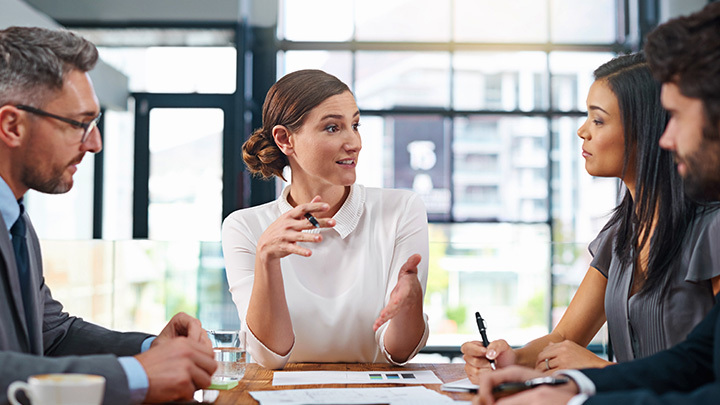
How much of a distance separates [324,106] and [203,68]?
14.9ft

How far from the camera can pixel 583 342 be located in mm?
1961

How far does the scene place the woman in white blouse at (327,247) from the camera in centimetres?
189

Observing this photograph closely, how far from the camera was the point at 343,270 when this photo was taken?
2145mm

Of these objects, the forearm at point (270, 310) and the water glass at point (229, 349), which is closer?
the water glass at point (229, 349)

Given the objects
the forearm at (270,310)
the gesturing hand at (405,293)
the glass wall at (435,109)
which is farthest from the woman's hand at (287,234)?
the glass wall at (435,109)

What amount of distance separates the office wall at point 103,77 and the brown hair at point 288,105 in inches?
154

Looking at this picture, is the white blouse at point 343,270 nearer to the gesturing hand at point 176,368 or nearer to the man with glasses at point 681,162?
the gesturing hand at point 176,368

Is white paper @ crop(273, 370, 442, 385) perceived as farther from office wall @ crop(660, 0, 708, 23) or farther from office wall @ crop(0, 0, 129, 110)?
office wall @ crop(660, 0, 708, 23)

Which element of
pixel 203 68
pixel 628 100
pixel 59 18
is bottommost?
pixel 628 100

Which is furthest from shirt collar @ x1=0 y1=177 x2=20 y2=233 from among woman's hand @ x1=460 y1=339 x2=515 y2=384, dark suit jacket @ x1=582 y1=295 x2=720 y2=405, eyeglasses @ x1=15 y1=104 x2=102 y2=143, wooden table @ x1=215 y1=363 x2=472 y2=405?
dark suit jacket @ x1=582 y1=295 x2=720 y2=405

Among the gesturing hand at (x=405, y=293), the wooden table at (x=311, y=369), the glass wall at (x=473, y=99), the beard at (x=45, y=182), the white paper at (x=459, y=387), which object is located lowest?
the wooden table at (x=311, y=369)

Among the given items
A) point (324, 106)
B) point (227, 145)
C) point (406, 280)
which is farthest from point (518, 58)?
point (406, 280)

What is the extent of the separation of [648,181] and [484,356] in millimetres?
596

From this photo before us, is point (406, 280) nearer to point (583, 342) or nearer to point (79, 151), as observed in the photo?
point (583, 342)
